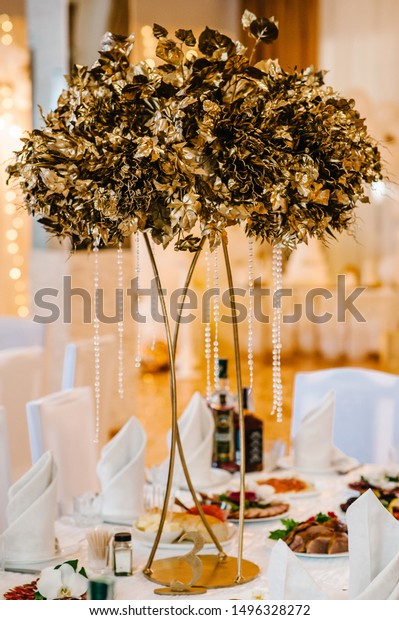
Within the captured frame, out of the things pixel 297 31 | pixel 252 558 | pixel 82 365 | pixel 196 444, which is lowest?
pixel 252 558

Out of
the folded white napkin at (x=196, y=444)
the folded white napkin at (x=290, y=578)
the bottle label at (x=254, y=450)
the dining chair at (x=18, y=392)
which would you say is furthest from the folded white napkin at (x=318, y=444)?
the dining chair at (x=18, y=392)

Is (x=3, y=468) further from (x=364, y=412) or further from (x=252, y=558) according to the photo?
(x=364, y=412)

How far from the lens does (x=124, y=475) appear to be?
7.50 ft

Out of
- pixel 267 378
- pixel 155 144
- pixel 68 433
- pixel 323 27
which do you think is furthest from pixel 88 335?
pixel 323 27

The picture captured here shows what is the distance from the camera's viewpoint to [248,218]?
5.42 feet

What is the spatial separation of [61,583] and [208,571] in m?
0.37

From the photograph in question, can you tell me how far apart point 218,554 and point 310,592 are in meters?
0.53

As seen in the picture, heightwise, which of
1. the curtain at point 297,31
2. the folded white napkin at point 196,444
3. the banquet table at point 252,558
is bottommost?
the banquet table at point 252,558

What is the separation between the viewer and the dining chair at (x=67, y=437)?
8.59 feet

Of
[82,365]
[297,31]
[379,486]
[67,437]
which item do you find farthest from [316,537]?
[297,31]

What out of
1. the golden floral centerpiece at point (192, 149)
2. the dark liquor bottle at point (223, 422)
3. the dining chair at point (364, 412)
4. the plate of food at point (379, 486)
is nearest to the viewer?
the golden floral centerpiece at point (192, 149)

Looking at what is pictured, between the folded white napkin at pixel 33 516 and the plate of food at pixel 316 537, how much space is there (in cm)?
50

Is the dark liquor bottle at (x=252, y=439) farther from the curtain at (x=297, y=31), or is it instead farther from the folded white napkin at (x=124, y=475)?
the curtain at (x=297, y=31)

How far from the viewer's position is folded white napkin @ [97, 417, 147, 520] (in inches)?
89.6
